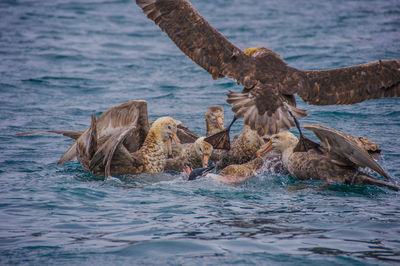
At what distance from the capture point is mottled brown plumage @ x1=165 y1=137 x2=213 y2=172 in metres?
8.32

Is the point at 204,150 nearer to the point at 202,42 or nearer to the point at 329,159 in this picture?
the point at 202,42

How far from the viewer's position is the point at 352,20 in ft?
61.4

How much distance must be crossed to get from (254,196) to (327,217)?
110 centimetres

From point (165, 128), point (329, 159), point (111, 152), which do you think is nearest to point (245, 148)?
point (165, 128)

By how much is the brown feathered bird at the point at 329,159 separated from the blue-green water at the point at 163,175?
18 centimetres

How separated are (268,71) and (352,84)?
Answer: 121cm

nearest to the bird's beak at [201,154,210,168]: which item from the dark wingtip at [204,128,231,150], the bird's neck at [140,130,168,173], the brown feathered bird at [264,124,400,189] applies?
the dark wingtip at [204,128,231,150]

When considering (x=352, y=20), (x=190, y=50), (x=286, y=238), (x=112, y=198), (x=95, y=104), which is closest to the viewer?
(x=286, y=238)

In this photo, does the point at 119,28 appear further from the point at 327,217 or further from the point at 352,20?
the point at 327,217

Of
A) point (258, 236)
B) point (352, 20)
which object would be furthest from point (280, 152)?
point (352, 20)

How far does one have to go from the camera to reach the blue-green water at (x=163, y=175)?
5293 millimetres

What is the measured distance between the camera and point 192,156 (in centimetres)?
851

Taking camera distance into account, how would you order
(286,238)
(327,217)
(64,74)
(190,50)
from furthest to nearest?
(64,74) < (190,50) < (327,217) < (286,238)

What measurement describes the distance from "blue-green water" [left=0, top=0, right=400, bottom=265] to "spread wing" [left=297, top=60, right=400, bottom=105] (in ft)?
3.83
